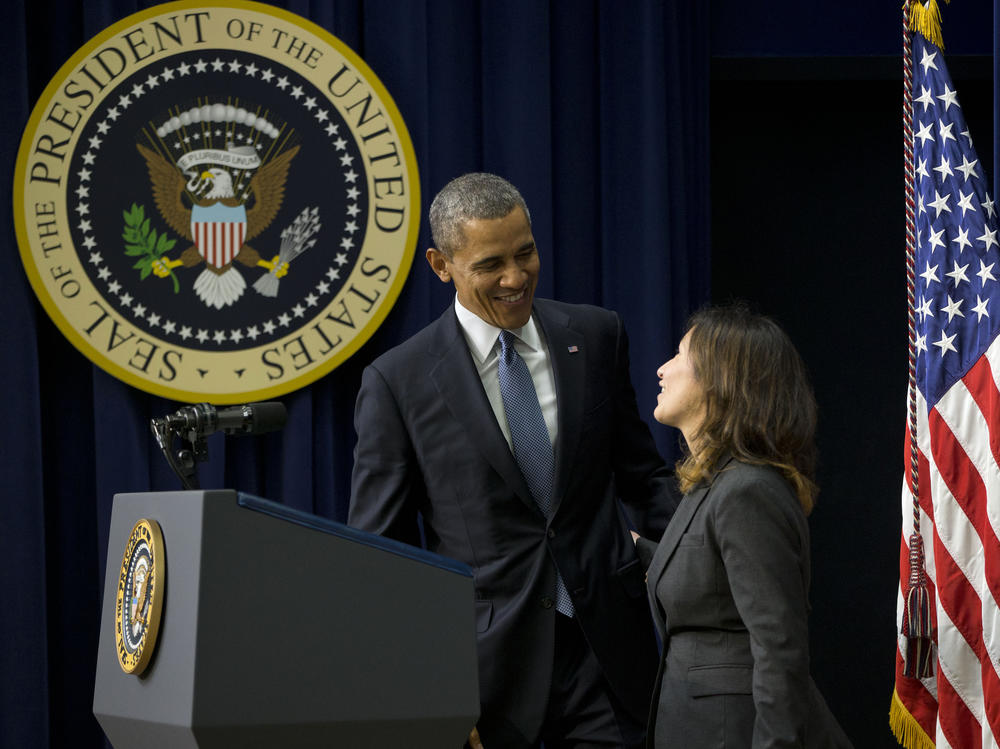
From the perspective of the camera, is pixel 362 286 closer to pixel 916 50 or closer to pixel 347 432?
pixel 347 432

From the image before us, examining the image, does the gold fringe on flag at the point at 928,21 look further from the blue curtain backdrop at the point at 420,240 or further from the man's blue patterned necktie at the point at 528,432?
the man's blue patterned necktie at the point at 528,432

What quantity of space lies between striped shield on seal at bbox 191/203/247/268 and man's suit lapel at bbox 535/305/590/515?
99 cm

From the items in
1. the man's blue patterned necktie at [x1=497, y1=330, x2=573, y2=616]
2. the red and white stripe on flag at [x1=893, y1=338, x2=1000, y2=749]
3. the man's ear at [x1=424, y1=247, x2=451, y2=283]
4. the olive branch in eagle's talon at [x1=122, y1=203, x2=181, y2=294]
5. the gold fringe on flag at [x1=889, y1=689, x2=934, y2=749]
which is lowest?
the gold fringe on flag at [x1=889, y1=689, x2=934, y2=749]

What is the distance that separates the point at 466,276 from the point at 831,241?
1.76 metres

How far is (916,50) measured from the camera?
102 inches

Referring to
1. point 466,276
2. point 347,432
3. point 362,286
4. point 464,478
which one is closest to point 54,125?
point 362,286

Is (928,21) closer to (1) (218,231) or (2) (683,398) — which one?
(2) (683,398)

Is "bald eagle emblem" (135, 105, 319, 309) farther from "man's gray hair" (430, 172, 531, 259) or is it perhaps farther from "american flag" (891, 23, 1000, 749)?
"american flag" (891, 23, 1000, 749)

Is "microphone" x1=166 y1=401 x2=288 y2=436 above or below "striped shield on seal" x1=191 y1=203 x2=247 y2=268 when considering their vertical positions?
below

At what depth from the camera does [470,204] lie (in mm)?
2152

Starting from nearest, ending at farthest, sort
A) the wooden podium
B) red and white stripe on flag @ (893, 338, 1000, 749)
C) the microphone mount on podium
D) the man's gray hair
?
the wooden podium → the microphone mount on podium → the man's gray hair → red and white stripe on flag @ (893, 338, 1000, 749)

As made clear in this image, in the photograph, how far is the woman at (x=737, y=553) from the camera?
1680 millimetres

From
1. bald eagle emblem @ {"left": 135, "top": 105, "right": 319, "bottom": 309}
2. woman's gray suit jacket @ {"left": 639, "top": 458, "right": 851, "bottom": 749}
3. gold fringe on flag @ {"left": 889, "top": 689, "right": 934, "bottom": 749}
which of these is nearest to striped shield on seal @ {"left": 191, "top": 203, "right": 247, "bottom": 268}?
bald eagle emblem @ {"left": 135, "top": 105, "right": 319, "bottom": 309}

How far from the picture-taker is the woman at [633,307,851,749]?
1680 mm
